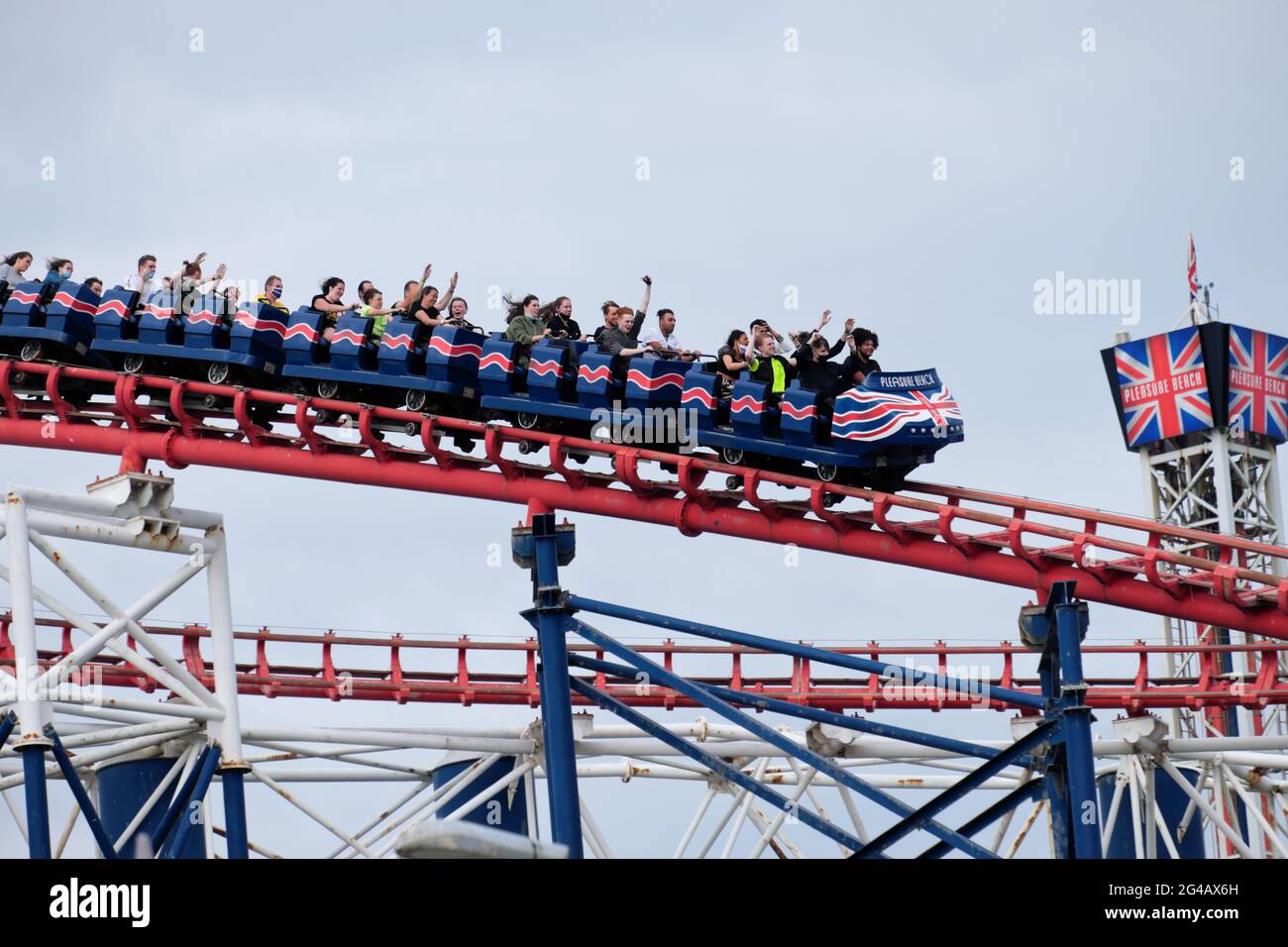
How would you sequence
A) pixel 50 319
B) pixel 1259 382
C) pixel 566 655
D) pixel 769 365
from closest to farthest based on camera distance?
pixel 566 655, pixel 769 365, pixel 50 319, pixel 1259 382

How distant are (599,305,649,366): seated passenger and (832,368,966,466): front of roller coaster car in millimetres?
1633

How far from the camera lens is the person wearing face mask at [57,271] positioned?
50.9 ft

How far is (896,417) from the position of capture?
43.8 feet

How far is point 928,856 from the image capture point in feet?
28.8

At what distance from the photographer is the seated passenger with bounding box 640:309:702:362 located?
14.4 m

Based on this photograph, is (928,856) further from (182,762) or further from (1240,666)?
(1240,666)

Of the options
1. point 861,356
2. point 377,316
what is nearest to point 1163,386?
point 861,356

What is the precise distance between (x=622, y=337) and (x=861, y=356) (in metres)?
1.69

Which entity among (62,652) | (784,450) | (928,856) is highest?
(784,450)

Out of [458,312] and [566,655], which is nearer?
[566,655]

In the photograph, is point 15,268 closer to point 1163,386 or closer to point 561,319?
point 561,319

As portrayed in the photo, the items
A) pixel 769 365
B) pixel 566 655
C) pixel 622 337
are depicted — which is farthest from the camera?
pixel 622 337
